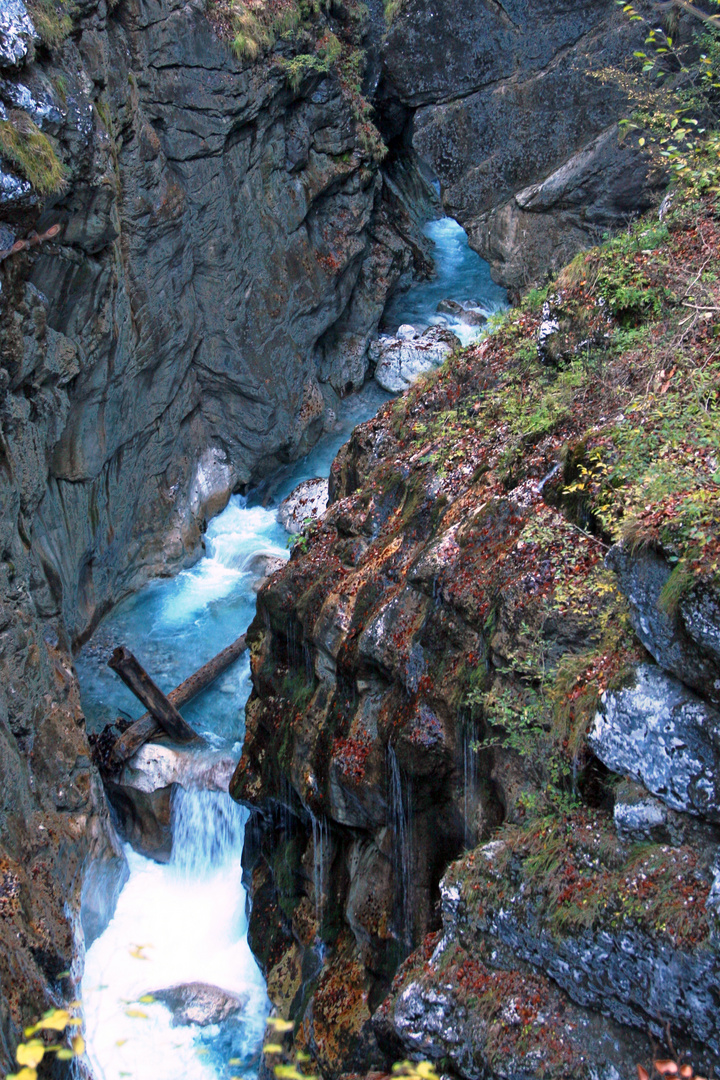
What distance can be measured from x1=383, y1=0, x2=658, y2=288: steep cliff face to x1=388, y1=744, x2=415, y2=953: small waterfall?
1131cm

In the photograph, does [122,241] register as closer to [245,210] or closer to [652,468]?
[245,210]

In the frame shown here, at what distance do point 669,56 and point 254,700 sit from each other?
40.7 feet

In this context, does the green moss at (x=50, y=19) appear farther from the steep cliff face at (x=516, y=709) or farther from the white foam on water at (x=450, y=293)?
the white foam on water at (x=450, y=293)

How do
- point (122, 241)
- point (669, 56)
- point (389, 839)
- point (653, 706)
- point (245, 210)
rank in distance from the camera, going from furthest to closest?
point (245, 210)
point (669, 56)
point (122, 241)
point (389, 839)
point (653, 706)

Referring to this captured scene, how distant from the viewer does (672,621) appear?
4281 mm

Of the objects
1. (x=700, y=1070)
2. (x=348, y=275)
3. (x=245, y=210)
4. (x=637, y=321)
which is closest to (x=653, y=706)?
(x=700, y=1070)

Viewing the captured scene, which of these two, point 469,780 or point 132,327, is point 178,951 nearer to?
point 469,780

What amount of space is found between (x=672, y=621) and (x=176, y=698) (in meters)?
8.38

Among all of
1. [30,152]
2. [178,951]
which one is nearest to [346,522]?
[30,152]

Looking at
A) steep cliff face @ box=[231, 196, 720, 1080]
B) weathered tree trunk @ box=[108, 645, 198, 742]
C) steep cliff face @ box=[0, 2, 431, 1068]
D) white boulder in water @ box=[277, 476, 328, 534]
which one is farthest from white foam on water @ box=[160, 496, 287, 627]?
steep cliff face @ box=[231, 196, 720, 1080]

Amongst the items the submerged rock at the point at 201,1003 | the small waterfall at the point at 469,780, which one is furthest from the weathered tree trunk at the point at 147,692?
the small waterfall at the point at 469,780

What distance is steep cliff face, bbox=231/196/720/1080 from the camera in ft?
14.2

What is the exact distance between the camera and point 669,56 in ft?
42.5

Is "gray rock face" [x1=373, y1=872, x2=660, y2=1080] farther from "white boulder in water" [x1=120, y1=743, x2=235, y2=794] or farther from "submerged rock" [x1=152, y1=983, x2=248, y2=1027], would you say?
"white boulder in water" [x1=120, y1=743, x2=235, y2=794]
